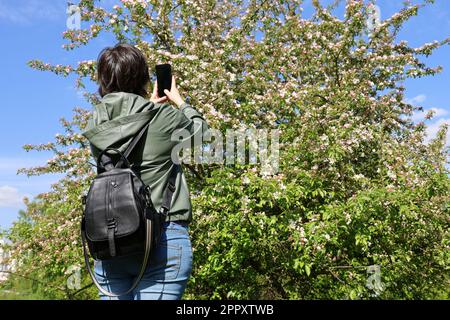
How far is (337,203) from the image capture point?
419cm

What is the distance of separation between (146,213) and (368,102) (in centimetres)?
444

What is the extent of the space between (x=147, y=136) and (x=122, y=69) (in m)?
0.29

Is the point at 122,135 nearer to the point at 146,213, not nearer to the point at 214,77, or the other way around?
the point at 146,213

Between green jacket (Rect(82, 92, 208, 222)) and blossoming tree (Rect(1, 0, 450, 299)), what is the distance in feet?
7.19

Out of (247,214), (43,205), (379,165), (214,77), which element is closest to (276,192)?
(247,214)

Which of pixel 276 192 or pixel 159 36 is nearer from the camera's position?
pixel 276 192

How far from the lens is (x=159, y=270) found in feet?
4.86

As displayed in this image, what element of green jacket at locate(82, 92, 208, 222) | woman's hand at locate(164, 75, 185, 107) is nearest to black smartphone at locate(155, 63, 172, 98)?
woman's hand at locate(164, 75, 185, 107)

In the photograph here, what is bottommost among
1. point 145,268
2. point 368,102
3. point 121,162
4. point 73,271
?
point 73,271
